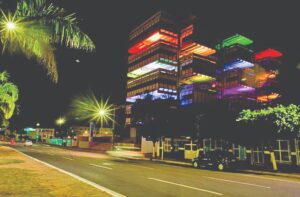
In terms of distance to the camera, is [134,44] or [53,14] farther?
[134,44]

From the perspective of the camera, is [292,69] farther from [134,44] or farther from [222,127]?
[134,44]

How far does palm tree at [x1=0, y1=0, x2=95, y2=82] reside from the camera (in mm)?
9944

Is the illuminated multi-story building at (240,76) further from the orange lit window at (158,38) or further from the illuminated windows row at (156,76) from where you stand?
the orange lit window at (158,38)

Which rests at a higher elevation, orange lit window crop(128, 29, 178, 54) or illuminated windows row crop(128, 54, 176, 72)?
orange lit window crop(128, 29, 178, 54)

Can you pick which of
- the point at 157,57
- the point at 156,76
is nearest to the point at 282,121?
the point at 156,76

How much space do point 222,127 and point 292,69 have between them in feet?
48.9

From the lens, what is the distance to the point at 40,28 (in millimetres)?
10102

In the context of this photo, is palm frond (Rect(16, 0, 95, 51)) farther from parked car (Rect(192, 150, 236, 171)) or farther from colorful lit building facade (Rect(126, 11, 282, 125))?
colorful lit building facade (Rect(126, 11, 282, 125))

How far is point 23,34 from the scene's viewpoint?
10.1 meters

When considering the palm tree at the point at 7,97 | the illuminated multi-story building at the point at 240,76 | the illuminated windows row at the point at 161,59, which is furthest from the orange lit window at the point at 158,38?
the palm tree at the point at 7,97

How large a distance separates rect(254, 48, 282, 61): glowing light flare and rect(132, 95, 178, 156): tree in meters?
80.1

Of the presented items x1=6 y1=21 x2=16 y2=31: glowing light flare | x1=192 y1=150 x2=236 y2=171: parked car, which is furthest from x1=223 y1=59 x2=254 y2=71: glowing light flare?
x1=6 y1=21 x2=16 y2=31: glowing light flare

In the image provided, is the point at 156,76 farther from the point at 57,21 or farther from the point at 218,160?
the point at 57,21

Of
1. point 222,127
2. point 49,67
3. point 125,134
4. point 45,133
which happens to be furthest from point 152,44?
point 49,67
